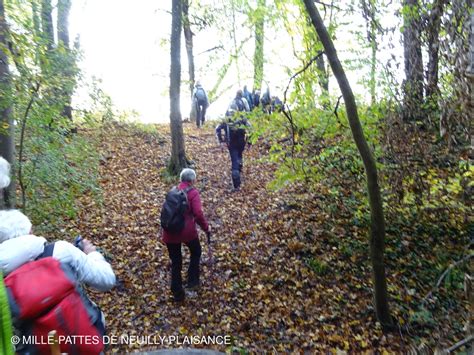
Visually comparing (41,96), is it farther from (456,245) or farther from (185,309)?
(456,245)

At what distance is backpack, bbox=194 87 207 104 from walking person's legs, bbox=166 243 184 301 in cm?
1086

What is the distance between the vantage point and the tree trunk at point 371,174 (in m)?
4.06

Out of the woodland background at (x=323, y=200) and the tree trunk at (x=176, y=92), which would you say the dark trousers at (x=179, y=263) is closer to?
the woodland background at (x=323, y=200)

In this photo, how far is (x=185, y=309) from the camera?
210 inches

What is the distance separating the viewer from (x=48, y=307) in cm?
179

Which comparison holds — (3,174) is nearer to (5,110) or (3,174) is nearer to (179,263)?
(5,110)

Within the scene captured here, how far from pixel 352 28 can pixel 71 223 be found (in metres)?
6.59

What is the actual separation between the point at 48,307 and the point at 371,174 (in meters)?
3.72

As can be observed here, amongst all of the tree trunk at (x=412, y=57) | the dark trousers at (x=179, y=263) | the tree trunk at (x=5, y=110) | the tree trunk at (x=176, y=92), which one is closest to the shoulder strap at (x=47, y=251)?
the tree trunk at (x=5, y=110)

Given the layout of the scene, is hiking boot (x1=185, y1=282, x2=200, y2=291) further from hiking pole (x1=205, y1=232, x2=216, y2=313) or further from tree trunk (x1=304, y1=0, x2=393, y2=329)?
tree trunk (x1=304, y1=0, x2=393, y2=329)

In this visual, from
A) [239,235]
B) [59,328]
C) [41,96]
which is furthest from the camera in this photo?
[239,235]

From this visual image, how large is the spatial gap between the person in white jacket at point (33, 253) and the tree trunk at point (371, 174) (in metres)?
3.25

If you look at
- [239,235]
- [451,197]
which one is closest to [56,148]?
[239,235]

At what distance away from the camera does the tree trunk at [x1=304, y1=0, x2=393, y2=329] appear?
13.3 feet
